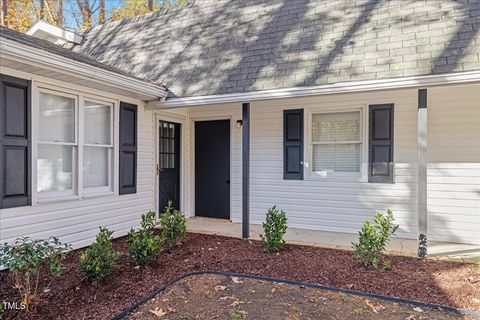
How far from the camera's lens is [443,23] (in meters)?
4.54

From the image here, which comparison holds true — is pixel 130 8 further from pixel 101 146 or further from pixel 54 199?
pixel 54 199

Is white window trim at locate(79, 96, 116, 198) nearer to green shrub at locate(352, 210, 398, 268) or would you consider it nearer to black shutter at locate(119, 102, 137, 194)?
black shutter at locate(119, 102, 137, 194)

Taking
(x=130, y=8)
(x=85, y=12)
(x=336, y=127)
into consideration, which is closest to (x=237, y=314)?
(x=336, y=127)

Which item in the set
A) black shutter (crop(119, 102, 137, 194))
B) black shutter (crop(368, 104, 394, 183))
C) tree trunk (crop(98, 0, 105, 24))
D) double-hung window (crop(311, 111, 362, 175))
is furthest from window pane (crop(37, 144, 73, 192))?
tree trunk (crop(98, 0, 105, 24))

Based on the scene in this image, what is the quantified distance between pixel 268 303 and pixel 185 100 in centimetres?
347

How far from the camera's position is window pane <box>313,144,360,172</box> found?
5.86 metres

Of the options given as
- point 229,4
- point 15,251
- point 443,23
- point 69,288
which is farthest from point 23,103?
point 443,23

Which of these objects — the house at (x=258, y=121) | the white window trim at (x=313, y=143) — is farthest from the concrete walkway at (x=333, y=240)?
the white window trim at (x=313, y=143)

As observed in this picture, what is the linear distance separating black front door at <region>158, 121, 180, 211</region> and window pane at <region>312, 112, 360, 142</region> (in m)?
2.87

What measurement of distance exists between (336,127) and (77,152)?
4275 millimetres

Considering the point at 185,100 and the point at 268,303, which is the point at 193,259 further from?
the point at 185,100

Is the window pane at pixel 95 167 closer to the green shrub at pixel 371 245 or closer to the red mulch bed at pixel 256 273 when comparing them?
the red mulch bed at pixel 256 273

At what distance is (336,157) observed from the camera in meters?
5.99

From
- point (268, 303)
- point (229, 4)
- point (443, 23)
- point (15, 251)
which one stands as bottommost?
point (268, 303)
